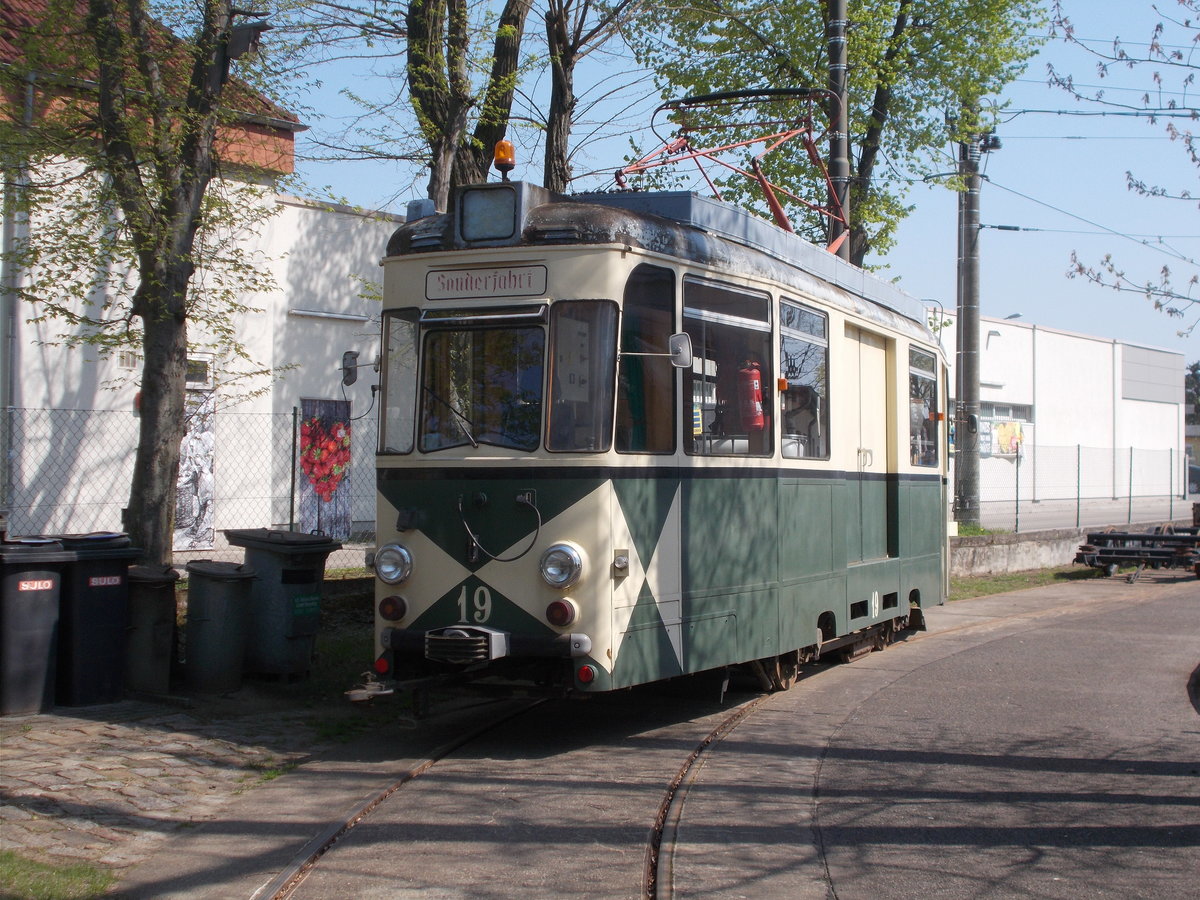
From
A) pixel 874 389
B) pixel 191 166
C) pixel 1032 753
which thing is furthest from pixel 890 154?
pixel 1032 753

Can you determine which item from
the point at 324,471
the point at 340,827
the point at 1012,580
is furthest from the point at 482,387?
the point at 1012,580

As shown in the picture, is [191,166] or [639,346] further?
[191,166]

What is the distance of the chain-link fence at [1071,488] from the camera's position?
2759 cm

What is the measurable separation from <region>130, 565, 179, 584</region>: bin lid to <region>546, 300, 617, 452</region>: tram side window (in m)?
3.24

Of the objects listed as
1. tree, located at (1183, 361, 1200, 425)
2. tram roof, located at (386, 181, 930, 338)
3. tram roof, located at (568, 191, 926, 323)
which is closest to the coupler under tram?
tram roof, located at (386, 181, 930, 338)

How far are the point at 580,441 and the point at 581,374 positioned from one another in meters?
0.40

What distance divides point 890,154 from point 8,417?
14.8 meters

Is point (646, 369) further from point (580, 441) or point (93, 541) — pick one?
point (93, 541)

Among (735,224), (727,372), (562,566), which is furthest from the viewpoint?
(735,224)

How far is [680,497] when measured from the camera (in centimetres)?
784

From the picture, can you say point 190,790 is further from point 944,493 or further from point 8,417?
point 8,417

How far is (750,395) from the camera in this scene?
27.7ft

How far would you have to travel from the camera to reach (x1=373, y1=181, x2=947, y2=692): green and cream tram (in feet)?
24.1

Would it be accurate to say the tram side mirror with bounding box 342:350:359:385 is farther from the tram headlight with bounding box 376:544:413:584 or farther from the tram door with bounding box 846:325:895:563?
the tram door with bounding box 846:325:895:563
